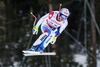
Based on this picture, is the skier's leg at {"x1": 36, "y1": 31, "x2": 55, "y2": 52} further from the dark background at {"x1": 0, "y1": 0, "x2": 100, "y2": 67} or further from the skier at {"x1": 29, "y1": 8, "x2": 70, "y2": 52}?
the dark background at {"x1": 0, "y1": 0, "x2": 100, "y2": 67}

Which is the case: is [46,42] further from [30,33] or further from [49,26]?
[30,33]

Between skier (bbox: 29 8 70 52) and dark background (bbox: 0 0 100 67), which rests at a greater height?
skier (bbox: 29 8 70 52)

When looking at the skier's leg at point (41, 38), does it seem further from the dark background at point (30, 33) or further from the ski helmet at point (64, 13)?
the dark background at point (30, 33)

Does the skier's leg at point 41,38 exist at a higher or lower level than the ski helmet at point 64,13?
lower

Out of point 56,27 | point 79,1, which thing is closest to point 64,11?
point 56,27

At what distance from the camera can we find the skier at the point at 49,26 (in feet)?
14.2

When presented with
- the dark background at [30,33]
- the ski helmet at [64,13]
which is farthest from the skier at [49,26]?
the dark background at [30,33]

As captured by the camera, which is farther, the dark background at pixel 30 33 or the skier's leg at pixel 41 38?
the dark background at pixel 30 33

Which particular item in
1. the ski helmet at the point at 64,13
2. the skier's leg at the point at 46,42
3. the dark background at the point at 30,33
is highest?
the ski helmet at the point at 64,13

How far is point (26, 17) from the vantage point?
25.1 feet

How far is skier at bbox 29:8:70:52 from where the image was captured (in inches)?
171

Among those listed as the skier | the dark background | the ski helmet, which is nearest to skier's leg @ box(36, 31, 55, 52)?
the skier

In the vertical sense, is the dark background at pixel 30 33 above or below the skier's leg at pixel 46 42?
below

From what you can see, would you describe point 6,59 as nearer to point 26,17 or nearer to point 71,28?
point 26,17
